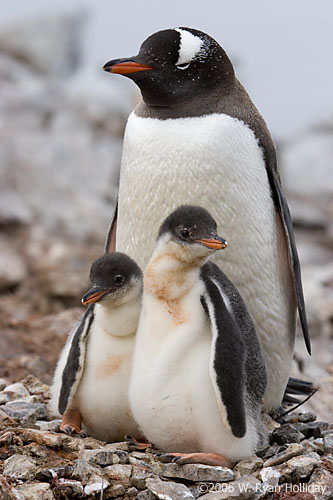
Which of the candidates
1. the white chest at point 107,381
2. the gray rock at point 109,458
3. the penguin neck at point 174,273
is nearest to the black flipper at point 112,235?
the white chest at point 107,381

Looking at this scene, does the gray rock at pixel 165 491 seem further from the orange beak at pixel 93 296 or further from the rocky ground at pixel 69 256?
the orange beak at pixel 93 296

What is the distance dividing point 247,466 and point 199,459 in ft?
0.62

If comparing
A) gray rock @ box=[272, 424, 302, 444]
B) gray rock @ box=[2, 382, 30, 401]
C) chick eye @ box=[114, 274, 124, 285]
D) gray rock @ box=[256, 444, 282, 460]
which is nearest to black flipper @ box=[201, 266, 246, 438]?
gray rock @ box=[256, 444, 282, 460]

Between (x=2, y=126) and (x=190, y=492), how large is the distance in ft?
29.8

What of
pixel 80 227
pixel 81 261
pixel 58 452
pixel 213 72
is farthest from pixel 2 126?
pixel 58 452

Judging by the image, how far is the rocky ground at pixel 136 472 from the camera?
307 centimetres

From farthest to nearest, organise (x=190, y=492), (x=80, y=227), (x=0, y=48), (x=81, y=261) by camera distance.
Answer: (x=0, y=48) → (x=80, y=227) → (x=81, y=261) → (x=190, y=492)

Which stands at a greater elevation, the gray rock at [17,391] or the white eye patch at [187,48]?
the white eye patch at [187,48]

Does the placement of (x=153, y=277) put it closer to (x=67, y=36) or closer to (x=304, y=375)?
(x=304, y=375)

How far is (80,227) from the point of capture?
1073 cm

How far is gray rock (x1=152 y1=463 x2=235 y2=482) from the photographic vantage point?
3191 millimetres

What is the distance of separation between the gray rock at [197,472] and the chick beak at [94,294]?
0.68 metres

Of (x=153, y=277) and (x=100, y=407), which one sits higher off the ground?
(x=153, y=277)

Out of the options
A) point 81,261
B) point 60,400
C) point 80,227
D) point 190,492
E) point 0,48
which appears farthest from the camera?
point 0,48
